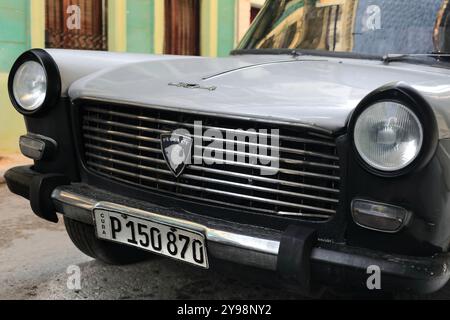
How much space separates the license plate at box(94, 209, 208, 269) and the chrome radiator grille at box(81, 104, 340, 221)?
186 millimetres

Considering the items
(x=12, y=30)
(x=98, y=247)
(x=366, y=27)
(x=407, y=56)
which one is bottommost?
(x=98, y=247)

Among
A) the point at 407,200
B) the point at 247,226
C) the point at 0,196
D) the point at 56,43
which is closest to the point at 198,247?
the point at 247,226

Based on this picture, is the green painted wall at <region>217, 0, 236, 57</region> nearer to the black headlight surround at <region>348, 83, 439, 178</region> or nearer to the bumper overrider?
the bumper overrider

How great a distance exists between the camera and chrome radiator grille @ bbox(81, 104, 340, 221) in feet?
6.58

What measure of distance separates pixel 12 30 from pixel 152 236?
5.40 meters

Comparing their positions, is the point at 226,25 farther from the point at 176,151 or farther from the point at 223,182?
the point at 223,182

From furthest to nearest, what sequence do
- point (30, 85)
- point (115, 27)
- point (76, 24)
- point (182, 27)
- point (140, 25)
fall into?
point (182, 27) < point (140, 25) < point (115, 27) < point (76, 24) < point (30, 85)

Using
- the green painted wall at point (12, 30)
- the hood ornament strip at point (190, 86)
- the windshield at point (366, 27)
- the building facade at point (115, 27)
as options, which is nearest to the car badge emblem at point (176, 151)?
the hood ornament strip at point (190, 86)

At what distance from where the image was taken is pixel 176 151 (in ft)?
7.41

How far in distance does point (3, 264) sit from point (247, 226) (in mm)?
1874

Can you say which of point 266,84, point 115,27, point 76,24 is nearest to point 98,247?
point 266,84

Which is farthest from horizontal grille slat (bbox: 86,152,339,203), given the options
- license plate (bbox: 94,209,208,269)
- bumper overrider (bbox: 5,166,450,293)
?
license plate (bbox: 94,209,208,269)

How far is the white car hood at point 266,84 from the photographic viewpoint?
2.01 m

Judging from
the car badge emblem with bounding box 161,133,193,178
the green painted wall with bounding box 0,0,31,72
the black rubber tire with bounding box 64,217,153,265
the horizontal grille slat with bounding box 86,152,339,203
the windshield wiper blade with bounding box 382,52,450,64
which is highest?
the green painted wall with bounding box 0,0,31,72
